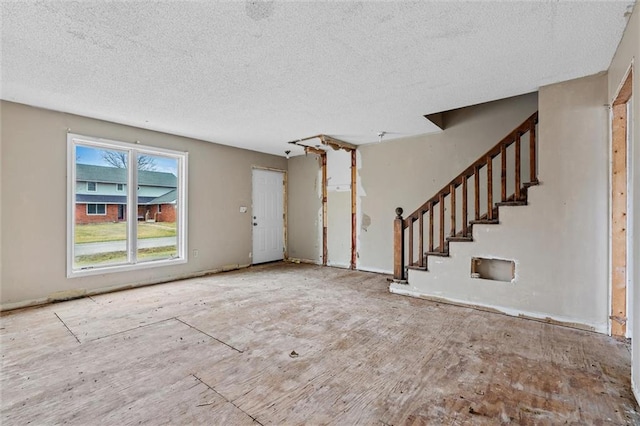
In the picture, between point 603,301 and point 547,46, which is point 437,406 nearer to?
point 603,301

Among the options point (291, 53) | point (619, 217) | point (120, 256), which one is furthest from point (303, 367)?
point (120, 256)

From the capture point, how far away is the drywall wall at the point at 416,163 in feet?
14.4

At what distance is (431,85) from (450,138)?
1.93 m

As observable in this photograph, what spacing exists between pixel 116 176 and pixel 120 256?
1.26 meters

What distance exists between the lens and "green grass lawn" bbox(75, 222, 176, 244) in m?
4.23

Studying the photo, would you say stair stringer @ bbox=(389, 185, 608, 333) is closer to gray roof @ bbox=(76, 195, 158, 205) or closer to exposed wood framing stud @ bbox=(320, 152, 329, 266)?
exposed wood framing stud @ bbox=(320, 152, 329, 266)

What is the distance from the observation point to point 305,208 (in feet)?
22.9

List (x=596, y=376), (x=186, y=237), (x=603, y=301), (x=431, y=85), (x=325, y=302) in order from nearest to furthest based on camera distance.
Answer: (x=596, y=376) → (x=603, y=301) → (x=431, y=85) → (x=325, y=302) → (x=186, y=237)

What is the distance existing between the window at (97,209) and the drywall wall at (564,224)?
17.7 ft

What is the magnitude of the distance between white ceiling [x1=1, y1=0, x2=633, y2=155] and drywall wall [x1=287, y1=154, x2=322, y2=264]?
288cm

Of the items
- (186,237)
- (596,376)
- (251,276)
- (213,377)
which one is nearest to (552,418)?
(596,376)

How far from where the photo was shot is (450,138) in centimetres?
483

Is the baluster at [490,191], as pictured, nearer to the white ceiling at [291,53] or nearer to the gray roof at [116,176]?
the white ceiling at [291,53]

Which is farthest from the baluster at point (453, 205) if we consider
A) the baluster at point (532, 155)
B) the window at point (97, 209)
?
the window at point (97, 209)
